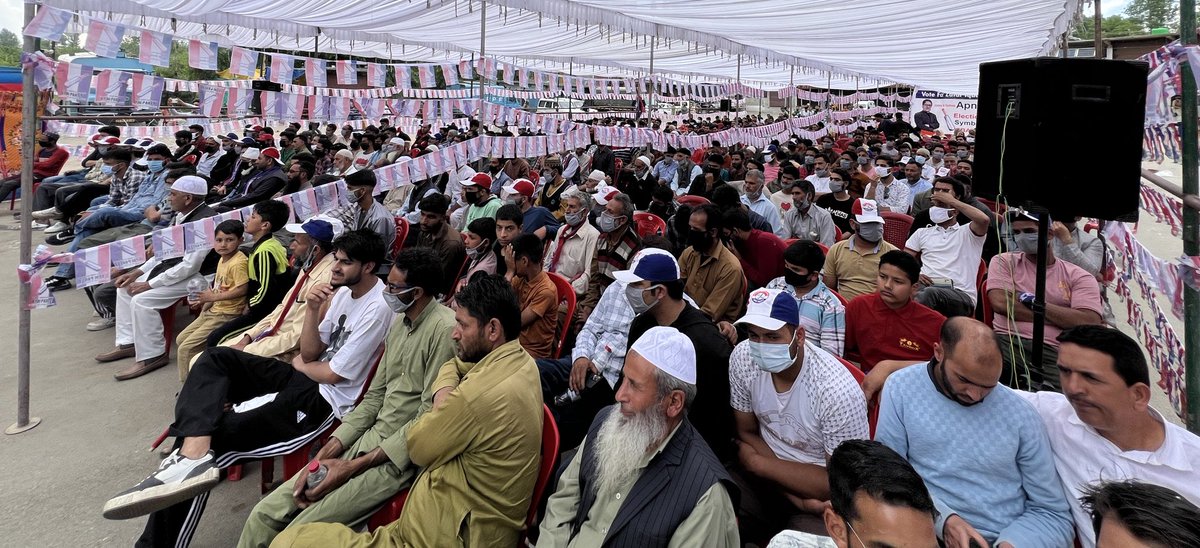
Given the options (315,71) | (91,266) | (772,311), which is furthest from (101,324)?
(772,311)

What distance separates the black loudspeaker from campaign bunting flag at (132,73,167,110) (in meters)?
7.30

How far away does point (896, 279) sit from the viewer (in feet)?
10.9

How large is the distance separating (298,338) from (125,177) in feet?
21.7

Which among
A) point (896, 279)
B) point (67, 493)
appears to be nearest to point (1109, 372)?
point (896, 279)

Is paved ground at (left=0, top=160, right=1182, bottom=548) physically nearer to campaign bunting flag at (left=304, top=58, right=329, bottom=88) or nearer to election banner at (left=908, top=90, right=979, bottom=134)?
campaign bunting flag at (left=304, top=58, right=329, bottom=88)

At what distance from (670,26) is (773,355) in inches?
231

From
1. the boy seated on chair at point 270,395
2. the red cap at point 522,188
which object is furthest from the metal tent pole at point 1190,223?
the red cap at point 522,188

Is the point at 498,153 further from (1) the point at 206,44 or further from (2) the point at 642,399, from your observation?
(2) the point at 642,399

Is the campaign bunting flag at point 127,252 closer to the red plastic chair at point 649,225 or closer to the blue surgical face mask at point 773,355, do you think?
the red plastic chair at point 649,225

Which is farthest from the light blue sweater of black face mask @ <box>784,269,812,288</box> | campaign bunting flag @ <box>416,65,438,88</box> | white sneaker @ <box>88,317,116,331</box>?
→ campaign bunting flag @ <box>416,65,438,88</box>

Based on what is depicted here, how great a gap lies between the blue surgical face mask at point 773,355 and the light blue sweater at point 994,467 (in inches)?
19.0

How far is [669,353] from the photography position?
7.32 feet

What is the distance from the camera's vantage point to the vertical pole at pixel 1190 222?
2.33 m

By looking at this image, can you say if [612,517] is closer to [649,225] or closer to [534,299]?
[534,299]
